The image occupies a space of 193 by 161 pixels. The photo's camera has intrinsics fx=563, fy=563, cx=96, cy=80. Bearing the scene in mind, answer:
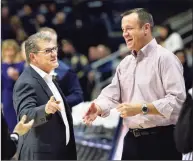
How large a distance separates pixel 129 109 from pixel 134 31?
575 millimetres

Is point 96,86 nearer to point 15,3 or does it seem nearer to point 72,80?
point 72,80

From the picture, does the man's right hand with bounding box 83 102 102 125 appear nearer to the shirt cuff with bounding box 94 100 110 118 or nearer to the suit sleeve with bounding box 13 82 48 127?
the shirt cuff with bounding box 94 100 110 118

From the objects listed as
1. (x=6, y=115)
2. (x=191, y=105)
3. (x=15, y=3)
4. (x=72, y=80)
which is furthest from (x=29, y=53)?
(x=15, y=3)

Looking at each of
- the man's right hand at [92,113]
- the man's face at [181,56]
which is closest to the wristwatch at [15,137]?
the man's right hand at [92,113]

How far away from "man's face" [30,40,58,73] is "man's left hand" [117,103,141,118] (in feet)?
2.34

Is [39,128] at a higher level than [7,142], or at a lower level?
Answer: higher

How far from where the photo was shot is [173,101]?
3.64 m

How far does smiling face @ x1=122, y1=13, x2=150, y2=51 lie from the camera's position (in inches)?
151

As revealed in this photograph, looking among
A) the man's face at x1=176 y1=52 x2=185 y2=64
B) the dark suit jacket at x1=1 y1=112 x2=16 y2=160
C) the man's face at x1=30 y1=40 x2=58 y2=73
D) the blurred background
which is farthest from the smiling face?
the dark suit jacket at x1=1 y1=112 x2=16 y2=160

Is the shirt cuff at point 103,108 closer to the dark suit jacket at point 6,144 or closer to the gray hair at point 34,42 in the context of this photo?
the gray hair at point 34,42

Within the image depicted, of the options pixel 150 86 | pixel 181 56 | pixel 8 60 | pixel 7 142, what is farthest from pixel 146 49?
pixel 8 60

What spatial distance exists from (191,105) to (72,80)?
1693 mm

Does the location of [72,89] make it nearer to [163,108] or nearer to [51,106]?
[51,106]

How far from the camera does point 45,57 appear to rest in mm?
4066
